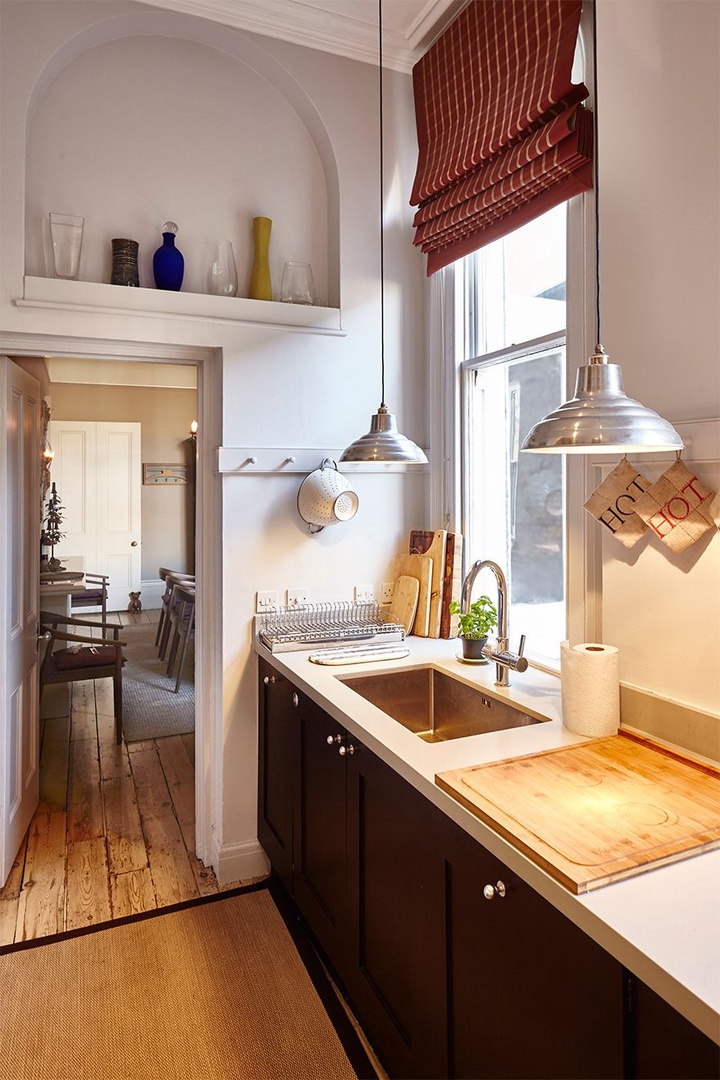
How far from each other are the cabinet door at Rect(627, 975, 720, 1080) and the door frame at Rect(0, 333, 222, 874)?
184 cm

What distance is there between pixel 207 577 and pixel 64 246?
1.25 meters

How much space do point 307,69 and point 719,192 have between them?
1859mm

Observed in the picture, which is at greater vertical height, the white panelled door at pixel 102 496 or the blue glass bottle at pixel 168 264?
the blue glass bottle at pixel 168 264

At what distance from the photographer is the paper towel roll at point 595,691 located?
1543 mm

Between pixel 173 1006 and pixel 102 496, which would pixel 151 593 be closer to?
pixel 102 496

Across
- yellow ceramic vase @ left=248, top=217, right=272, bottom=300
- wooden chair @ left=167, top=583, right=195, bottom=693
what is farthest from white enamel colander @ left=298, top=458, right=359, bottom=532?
wooden chair @ left=167, top=583, right=195, bottom=693

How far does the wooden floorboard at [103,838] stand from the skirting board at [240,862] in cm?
6

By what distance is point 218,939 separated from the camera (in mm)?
2191

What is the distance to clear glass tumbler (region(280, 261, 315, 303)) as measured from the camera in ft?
8.36

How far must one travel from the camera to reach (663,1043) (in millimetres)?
827

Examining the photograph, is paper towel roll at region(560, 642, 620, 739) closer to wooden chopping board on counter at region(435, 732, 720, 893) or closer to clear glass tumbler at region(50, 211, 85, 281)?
wooden chopping board on counter at region(435, 732, 720, 893)

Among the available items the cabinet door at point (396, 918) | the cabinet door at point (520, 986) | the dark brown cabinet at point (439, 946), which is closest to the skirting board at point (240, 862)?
the dark brown cabinet at point (439, 946)

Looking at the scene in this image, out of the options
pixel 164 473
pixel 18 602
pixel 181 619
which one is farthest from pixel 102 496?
pixel 18 602

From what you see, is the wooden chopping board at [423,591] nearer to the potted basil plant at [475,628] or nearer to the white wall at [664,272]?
the potted basil plant at [475,628]
